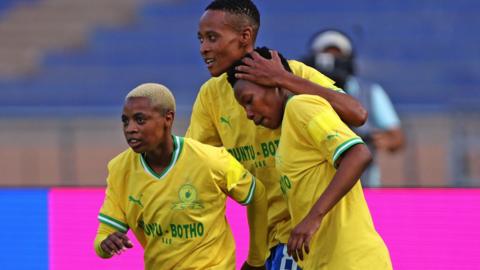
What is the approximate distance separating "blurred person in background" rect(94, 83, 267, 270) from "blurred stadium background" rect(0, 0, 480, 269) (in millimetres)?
4607

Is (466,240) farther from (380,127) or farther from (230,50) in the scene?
(380,127)

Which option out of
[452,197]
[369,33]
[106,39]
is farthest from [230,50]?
[106,39]

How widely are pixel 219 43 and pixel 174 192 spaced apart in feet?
1.91

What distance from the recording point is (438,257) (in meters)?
4.91

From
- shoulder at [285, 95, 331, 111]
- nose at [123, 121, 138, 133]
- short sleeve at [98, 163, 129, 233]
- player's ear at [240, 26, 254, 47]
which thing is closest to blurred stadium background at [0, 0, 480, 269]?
player's ear at [240, 26, 254, 47]

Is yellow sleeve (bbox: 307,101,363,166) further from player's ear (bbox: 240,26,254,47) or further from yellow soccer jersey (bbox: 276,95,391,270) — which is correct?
player's ear (bbox: 240,26,254,47)

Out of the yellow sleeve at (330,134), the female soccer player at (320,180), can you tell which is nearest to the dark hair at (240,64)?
the female soccer player at (320,180)

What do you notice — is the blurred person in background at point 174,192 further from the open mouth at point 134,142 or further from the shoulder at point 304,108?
the shoulder at point 304,108

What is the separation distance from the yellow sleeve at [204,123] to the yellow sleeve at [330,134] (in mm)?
797

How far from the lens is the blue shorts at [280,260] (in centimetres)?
391

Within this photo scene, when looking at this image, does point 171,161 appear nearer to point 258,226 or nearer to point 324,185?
point 258,226

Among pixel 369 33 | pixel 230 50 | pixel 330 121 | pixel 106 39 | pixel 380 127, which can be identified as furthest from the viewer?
pixel 106 39

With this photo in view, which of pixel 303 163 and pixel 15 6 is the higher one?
pixel 15 6

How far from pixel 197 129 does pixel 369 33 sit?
25.5ft
